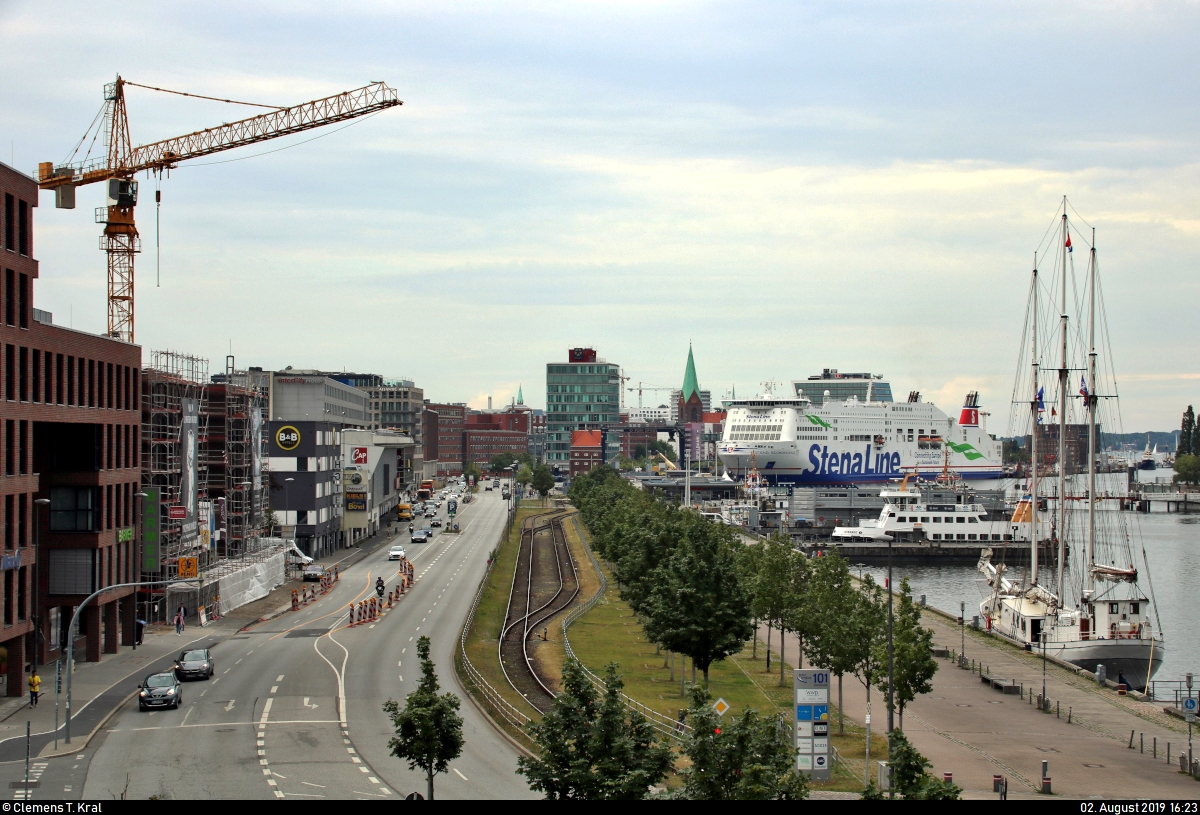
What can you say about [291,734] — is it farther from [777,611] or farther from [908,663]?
[777,611]

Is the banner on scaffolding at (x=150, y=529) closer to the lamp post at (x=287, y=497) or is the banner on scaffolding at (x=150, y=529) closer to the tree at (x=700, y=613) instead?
the tree at (x=700, y=613)

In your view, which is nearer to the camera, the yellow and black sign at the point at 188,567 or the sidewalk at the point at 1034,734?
the sidewalk at the point at 1034,734

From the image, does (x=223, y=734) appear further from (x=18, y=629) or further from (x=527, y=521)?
(x=527, y=521)

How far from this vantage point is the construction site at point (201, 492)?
61.1 metres

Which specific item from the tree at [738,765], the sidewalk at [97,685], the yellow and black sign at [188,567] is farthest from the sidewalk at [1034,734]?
the yellow and black sign at [188,567]

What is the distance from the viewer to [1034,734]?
4178 centimetres

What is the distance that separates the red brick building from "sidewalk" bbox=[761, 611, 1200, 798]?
32.1 meters

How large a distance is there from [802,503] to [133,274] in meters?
101

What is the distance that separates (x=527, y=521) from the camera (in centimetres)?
16500

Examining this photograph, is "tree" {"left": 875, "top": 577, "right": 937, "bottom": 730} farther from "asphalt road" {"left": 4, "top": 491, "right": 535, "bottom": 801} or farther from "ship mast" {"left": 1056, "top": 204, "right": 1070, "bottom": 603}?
"ship mast" {"left": 1056, "top": 204, "right": 1070, "bottom": 603}

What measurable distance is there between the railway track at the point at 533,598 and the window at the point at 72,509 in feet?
62.5

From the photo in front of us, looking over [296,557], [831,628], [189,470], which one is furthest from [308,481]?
[831,628]

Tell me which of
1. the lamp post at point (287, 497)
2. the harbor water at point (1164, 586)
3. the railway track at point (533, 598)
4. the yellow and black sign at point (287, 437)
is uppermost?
the yellow and black sign at point (287, 437)

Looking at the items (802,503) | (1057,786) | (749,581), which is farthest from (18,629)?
(802,503)
